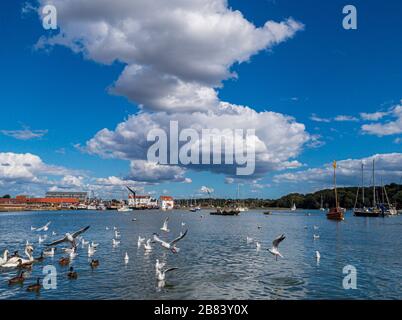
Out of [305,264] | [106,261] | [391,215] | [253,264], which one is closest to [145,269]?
[106,261]

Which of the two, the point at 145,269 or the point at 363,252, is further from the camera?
the point at 363,252

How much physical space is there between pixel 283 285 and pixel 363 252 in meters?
24.6

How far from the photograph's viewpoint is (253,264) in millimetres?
38125

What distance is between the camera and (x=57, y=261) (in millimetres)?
40094

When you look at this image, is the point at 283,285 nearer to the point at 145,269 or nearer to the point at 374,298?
the point at 374,298
